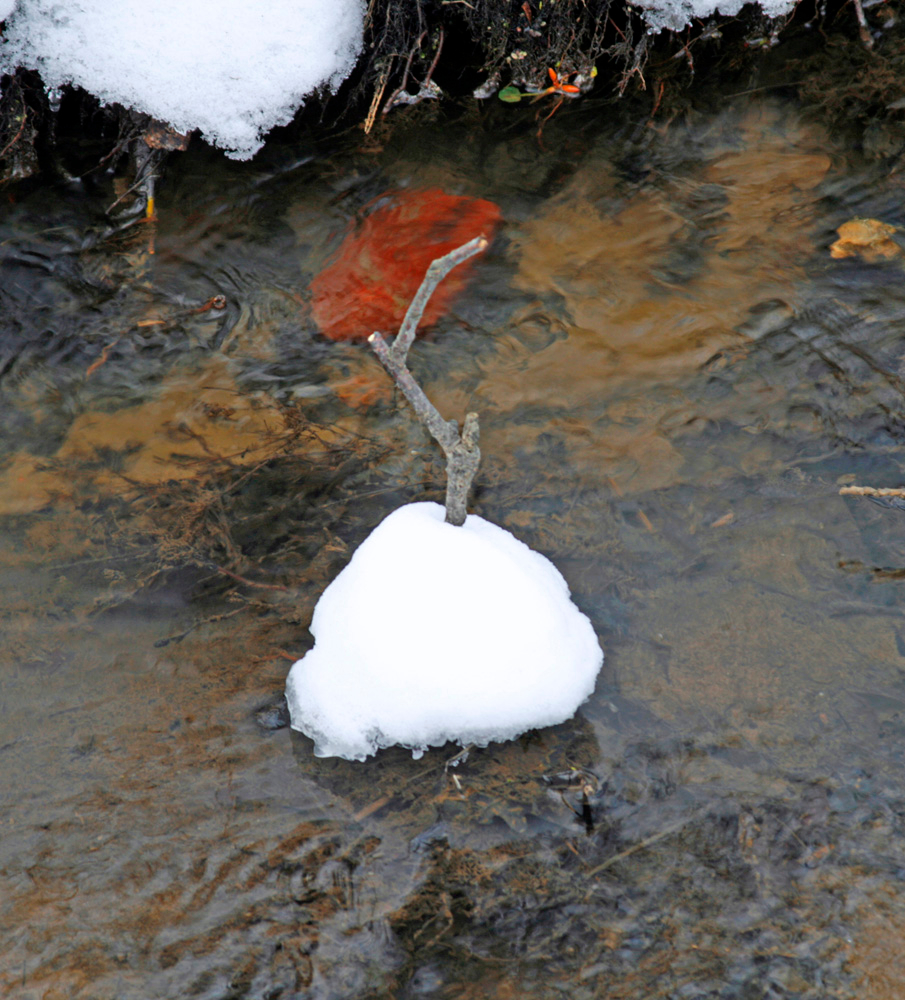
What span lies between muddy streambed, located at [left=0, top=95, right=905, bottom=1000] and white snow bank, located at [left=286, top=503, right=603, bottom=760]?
8cm

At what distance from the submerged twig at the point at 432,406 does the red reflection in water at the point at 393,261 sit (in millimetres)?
1182

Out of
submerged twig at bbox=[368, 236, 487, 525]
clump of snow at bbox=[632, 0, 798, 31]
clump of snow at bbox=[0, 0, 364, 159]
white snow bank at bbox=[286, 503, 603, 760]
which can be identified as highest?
clump of snow at bbox=[632, 0, 798, 31]

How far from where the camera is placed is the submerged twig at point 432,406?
1873 millimetres

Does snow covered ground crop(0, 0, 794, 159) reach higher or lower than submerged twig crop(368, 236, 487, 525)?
higher

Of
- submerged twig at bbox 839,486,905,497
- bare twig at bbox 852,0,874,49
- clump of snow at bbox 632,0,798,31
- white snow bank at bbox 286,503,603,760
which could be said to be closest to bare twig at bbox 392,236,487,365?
white snow bank at bbox 286,503,603,760

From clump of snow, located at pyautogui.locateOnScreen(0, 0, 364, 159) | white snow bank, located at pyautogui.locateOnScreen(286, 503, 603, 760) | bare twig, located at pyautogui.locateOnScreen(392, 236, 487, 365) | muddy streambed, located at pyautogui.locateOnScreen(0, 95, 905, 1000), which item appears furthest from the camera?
clump of snow, located at pyautogui.locateOnScreen(0, 0, 364, 159)

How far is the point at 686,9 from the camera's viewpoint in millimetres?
3729

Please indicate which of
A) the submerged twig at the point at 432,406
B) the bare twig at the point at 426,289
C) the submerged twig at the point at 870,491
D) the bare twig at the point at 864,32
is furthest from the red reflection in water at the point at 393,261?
the bare twig at the point at 864,32

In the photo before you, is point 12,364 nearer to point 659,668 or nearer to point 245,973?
point 245,973

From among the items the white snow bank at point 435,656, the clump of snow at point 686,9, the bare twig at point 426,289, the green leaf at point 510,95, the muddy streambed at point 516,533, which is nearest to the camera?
the bare twig at point 426,289

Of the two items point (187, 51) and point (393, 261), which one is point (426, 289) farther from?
point (187, 51)

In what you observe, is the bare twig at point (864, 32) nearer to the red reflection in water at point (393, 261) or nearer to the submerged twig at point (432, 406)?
the red reflection in water at point (393, 261)

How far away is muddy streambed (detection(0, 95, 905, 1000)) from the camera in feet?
6.29

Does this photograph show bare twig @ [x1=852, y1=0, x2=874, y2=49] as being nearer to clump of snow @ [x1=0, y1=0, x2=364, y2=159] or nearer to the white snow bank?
clump of snow @ [x1=0, y1=0, x2=364, y2=159]
